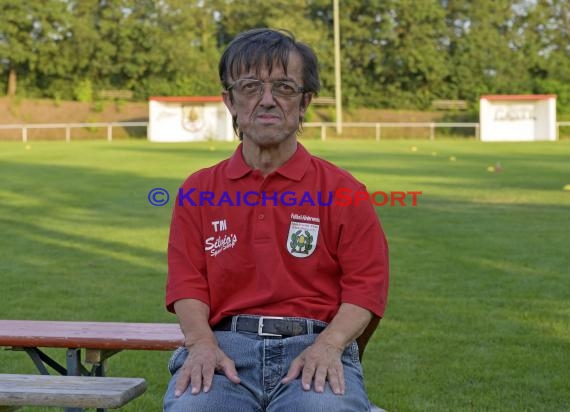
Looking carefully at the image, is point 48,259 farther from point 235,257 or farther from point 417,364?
point 235,257

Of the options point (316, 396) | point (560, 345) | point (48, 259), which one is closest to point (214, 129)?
point (48, 259)

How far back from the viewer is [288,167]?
13.0 feet

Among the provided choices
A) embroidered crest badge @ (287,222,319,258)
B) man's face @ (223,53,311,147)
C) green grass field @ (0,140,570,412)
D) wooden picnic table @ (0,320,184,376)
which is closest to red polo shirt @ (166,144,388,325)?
embroidered crest badge @ (287,222,319,258)

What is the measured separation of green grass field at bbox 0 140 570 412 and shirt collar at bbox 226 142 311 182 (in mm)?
2298

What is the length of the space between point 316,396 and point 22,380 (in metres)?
1.19

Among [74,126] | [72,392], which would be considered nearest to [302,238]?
[72,392]

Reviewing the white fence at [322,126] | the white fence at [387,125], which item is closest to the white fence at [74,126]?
the white fence at [322,126]

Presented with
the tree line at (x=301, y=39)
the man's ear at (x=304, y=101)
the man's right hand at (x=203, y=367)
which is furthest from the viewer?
the tree line at (x=301, y=39)

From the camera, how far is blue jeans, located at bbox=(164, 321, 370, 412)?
11.4 feet

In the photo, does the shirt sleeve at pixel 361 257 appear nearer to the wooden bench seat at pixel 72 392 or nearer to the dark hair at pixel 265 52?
the dark hair at pixel 265 52

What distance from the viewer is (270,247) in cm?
382

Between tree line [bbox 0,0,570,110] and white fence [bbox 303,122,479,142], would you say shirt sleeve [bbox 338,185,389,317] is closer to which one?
white fence [bbox 303,122,479,142]

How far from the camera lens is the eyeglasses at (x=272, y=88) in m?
3.91

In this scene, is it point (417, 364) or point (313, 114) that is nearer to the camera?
point (417, 364)
